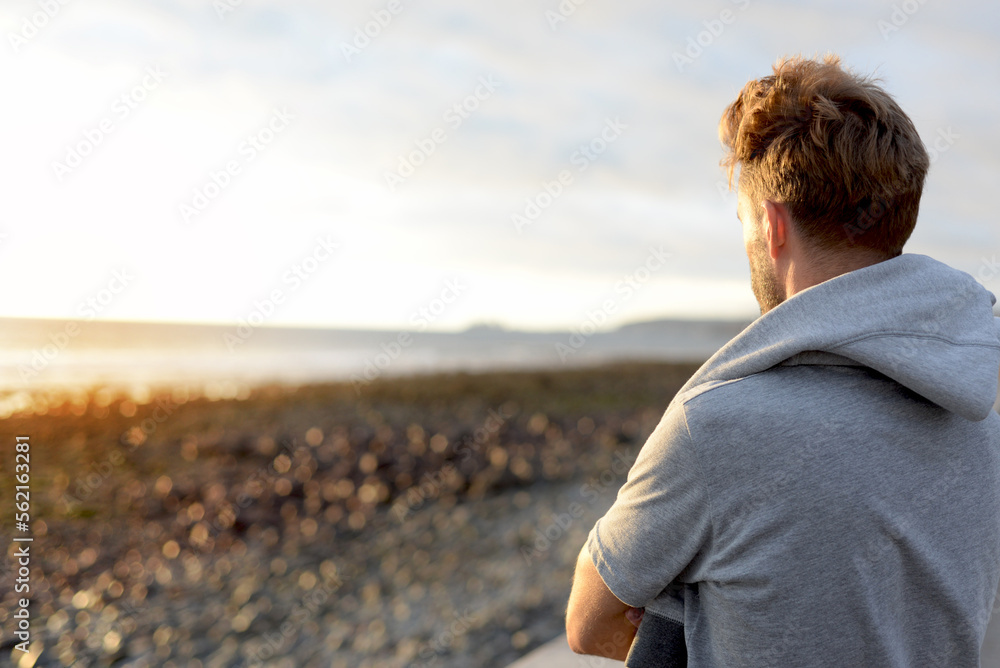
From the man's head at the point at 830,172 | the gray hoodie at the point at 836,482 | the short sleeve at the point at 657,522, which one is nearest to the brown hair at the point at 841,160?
the man's head at the point at 830,172

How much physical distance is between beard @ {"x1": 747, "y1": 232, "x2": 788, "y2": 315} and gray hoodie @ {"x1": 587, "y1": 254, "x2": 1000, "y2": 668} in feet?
0.54

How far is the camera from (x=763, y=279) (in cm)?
132

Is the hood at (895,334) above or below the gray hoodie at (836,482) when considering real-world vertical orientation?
above

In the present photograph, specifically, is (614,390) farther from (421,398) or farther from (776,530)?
(776,530)

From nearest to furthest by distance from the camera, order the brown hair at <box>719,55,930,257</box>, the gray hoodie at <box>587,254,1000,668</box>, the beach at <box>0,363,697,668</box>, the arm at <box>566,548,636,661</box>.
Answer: the gray hoodie at <box>587,254,1000,668</box>
the brown hair at <box>719,55,930,257</box>
the arm at <box>566,548,636,661</box>
the beach at <box>0,363,697,668</box>

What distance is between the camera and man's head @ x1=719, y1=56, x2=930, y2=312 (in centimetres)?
118

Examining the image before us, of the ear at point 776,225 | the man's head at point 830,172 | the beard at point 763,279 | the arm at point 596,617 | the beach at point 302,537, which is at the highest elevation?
the man's head at point 830,172

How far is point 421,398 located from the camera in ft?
52.3

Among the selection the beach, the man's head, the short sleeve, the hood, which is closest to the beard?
the man's head

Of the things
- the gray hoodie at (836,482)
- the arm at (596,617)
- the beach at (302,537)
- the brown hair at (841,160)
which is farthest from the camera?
the beach at (302,537)

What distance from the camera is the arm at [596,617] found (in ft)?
4.22

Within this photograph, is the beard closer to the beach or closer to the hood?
the hood

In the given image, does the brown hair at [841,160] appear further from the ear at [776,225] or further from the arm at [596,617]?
the arm at [596,617]

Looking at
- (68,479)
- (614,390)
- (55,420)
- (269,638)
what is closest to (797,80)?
(269,638)
